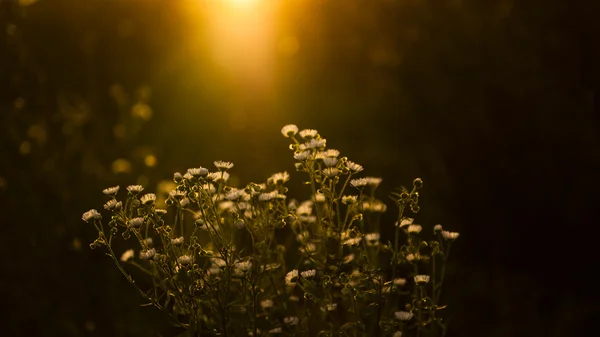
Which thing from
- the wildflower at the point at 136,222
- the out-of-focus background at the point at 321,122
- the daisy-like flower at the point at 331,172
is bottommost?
the wildflower at the point at 136,222

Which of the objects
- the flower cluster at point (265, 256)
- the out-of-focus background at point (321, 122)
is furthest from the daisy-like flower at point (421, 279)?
the out-of-focus background at point (321, 122)

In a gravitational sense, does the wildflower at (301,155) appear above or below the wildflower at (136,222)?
above

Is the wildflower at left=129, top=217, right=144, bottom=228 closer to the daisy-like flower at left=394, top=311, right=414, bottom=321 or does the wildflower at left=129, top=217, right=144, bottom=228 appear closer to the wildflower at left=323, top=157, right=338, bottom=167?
the wildflower at left=323, top=157, right=338, bottom=167

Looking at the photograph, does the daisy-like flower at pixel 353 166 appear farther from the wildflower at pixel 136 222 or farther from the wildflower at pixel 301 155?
the wildflower at pixel 136 222

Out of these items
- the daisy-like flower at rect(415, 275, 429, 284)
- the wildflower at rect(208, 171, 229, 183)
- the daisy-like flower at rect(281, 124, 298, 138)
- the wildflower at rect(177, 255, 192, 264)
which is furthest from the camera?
the daisy-like flower at rect(281, 124, 298, 138)

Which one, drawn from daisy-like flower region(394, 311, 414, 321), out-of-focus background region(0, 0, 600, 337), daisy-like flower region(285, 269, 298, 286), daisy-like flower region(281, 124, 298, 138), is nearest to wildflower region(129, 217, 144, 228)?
daisy-like flower region(285, 269, 298, 286)

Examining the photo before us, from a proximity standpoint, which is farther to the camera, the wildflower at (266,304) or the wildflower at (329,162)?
the wildflower at (266,304)

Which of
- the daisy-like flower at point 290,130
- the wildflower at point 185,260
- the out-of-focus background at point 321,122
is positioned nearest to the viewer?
the wildflower at point 185,260

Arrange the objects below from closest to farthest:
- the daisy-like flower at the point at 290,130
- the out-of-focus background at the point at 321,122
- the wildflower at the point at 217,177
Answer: the wildflower at the point at 217,177 → the daisy-like flower at the point at 290,130 → the out-of-focus background at the point at 321,122

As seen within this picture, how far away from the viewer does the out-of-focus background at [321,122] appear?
13.4 feet

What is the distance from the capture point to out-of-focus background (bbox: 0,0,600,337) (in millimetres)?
4078

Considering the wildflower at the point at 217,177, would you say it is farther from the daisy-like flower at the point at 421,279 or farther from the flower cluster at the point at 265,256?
the daisy-like flower at the point at 421,279

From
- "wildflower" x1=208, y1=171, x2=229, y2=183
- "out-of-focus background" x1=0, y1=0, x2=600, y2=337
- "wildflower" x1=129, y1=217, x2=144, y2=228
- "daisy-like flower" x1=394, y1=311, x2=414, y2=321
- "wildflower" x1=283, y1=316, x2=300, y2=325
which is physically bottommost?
"wildflower" x1=283, y1=316, x2=300, y2=325

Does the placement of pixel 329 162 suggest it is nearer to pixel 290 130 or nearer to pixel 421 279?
pixel 290 130
